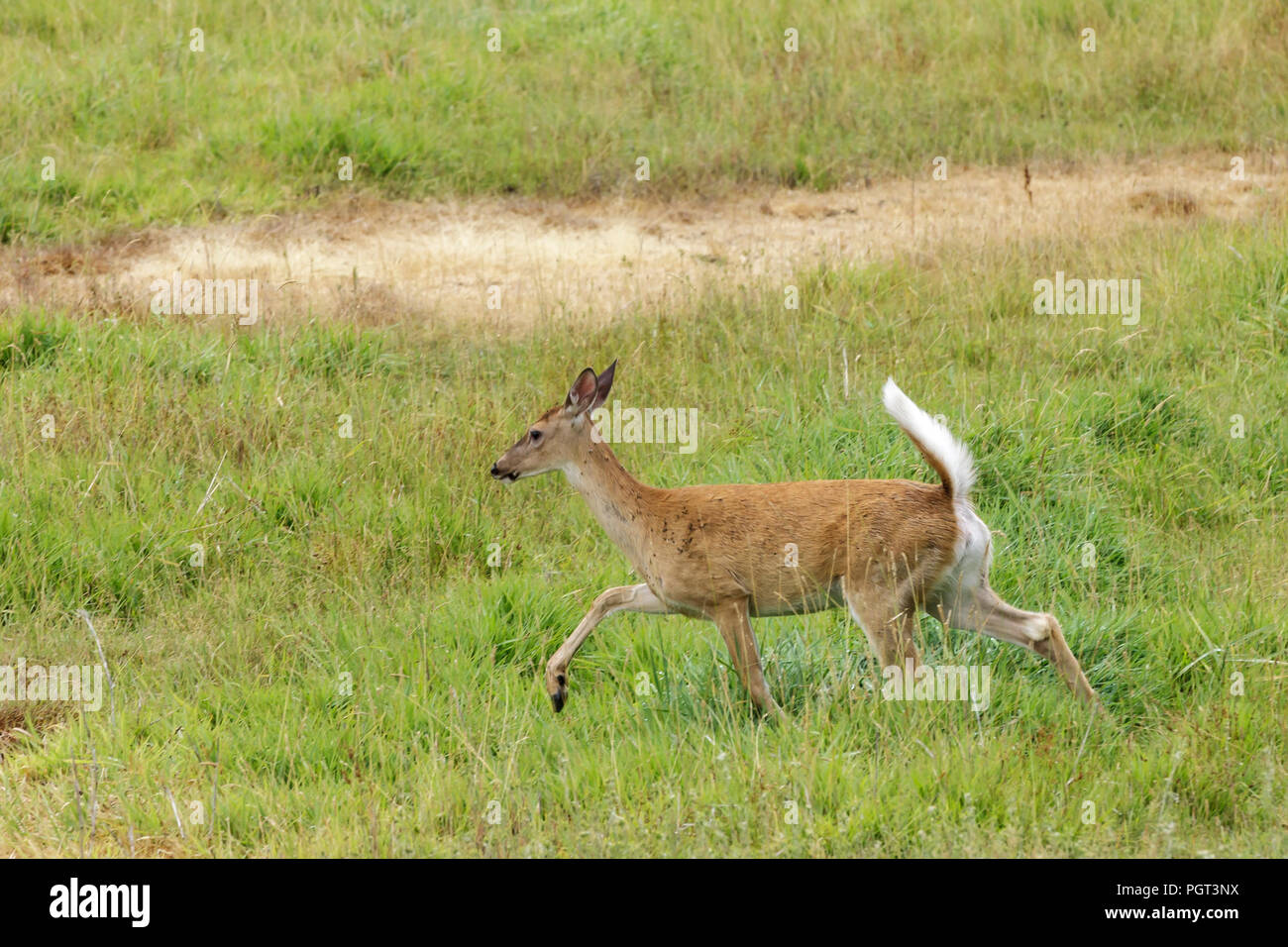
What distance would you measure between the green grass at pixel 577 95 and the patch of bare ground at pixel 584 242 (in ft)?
1.15

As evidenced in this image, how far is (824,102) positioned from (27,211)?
6668 mm

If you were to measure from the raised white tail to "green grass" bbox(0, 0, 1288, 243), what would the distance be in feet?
23.1

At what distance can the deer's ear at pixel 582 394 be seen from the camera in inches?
236

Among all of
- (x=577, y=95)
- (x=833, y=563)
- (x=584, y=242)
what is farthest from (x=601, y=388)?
(x=577, y=95)

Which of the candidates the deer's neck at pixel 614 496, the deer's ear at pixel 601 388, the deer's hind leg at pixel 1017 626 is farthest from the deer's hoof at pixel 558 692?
the deer's hind leg at pixel 1017 626

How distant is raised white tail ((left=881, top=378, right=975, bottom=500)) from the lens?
5352 millimetres

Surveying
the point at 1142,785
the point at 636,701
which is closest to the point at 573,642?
the point at 636,701

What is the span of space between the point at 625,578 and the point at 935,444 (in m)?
1.75

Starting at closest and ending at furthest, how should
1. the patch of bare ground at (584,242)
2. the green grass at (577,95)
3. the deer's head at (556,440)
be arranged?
the deer's head at (556,440), the patch of bare ground at (584,242), the green grass at (577,95)

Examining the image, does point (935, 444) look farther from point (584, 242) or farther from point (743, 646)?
point (584, 242)

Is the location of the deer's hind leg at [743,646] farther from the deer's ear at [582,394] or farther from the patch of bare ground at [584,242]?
the patch of bare ground at [584,242]

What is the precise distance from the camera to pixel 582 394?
6051 mm

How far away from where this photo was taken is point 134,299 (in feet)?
31.6

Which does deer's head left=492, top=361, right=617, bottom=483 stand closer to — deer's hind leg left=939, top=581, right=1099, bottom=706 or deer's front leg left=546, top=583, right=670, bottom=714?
deer's front leg left=546, top=583, right=670, bottom=714
